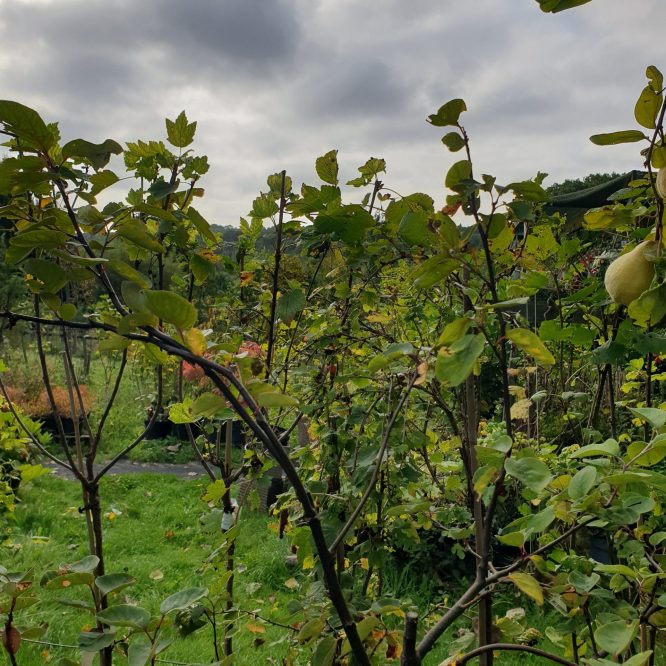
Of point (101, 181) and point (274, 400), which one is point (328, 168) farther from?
point (274, 400)

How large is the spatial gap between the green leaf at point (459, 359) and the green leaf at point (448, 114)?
385mm

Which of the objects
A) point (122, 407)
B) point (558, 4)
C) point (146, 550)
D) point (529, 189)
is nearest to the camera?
point (558, 4)

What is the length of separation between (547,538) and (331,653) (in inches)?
30.3

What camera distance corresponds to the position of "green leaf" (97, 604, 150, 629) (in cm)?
72

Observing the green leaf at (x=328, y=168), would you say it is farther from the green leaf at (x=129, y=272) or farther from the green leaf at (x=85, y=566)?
the green leaf at (x=85, y=566)

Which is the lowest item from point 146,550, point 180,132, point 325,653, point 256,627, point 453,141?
point 146,550

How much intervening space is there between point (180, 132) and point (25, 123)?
23.4 inches

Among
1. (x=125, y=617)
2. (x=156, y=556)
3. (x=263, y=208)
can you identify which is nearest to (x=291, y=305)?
(x=263, y=208)

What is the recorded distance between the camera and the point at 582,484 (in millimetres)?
609

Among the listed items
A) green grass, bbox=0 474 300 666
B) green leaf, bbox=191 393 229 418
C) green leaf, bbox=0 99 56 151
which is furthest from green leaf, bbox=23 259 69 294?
green grass, bbox=0 474 300 666

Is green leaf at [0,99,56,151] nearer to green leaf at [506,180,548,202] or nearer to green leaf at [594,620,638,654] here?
green leaf at [506,180,548,202]

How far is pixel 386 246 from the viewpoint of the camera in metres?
1.13

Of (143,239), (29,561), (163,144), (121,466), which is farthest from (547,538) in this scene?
(121,466)

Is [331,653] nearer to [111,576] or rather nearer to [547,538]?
[111,576]
